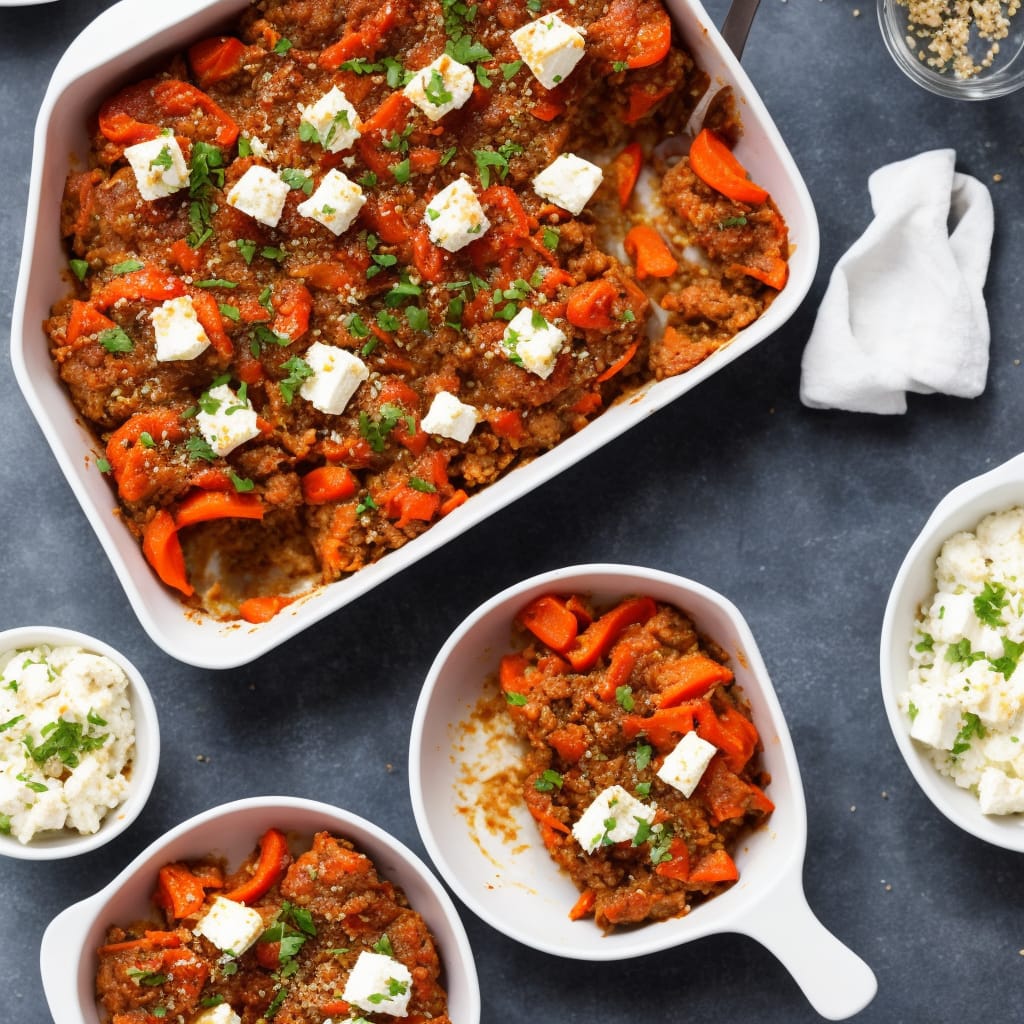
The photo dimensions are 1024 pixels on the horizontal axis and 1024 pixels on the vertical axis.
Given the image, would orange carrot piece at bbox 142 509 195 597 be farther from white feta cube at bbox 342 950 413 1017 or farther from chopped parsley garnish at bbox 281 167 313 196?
white feta cube at bbox 342 950 413 1017

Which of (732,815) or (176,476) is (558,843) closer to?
(732,815)

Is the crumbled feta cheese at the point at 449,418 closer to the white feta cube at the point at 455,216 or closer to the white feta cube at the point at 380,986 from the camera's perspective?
the white feta cube at the point at 455,216

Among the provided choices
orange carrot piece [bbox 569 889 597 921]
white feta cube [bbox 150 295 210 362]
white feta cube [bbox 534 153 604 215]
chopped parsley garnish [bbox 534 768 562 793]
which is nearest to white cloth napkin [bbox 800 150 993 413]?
white feta cube [bbox 534 153 604 215]

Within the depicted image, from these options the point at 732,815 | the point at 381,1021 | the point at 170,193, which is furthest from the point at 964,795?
the point at 170,193

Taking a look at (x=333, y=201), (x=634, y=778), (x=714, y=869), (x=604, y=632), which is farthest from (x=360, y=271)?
(x=714, y=869)

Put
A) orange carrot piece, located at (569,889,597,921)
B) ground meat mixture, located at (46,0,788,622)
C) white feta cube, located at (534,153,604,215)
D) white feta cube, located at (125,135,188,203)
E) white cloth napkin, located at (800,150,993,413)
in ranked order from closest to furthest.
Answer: white feta cube, located at (125,135,188,203), ground meat mixture, located at (46,0,788,622), white feta cube, located at (534,153,604,215), orange carrot piece, located at (569,889,597,921), white cloth napkin, located at (800,150,993,413)
